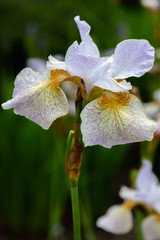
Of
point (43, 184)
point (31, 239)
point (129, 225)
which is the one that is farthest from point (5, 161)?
point (129, 225)

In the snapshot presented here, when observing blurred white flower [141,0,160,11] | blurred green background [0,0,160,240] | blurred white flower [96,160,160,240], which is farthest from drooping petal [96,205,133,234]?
blurred white flower [141,0,160,11]

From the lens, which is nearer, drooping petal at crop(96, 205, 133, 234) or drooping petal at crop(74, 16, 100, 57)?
drooping petal at crop(74, 16, 100, 57)

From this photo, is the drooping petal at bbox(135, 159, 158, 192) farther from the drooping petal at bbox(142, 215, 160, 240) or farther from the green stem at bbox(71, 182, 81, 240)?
the green stem at bbox(71, 182, 81, 240)

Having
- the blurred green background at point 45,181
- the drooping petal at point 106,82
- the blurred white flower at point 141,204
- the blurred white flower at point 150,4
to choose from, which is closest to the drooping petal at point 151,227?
the blurred white flower at point 141,204

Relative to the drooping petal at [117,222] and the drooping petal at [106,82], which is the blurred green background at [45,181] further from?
the drooping petal at [106,82]

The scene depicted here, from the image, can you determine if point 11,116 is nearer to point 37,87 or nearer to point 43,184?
point 43,184

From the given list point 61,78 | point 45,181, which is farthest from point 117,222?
point 45,181

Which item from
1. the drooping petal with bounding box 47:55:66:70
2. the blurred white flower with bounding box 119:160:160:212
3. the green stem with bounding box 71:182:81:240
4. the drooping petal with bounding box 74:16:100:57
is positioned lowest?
the blurred white flower with bounding box 119:160:160:212
